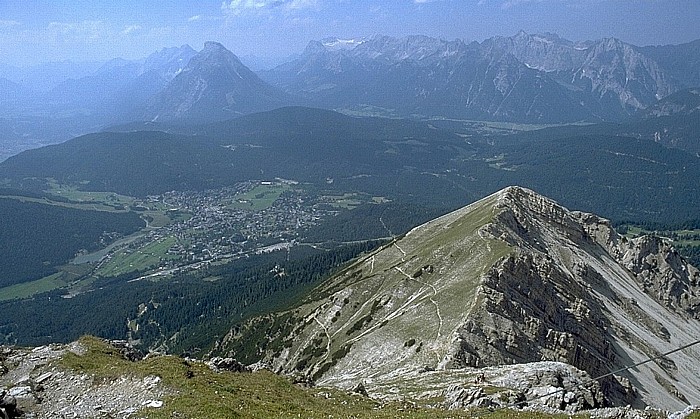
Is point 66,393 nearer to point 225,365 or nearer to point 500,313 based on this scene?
point 225,365

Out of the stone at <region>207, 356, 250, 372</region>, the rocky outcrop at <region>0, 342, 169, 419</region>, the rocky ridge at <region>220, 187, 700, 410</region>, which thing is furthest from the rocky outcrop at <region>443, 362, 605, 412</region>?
the rocky outcrop at <region>0, 342, 169, 419</region>

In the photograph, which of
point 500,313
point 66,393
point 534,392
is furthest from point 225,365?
point 500,313

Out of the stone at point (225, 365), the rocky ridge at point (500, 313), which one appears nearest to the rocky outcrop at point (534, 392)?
the rocky ridge at point (500, 313)

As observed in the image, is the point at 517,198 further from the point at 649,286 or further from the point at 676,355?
the point at 676,355

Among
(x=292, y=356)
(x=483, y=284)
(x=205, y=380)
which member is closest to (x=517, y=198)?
(x=483, y=284)

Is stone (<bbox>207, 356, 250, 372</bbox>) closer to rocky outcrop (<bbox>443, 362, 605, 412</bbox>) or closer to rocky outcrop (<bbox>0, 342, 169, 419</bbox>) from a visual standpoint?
rocky outcrop (<bbox>0, 342, 169, 419</bbox>)

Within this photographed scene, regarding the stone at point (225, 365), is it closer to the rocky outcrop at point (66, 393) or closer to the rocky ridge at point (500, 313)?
the rocky ridge at point (500, 313)

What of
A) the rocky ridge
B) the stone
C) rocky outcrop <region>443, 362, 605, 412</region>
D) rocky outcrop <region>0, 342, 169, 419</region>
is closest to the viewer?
Answer: rocky outcrop <region>0, 342, 169, 419</region>

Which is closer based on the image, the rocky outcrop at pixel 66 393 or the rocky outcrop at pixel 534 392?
the rocky outcrop at pixel 66 393
